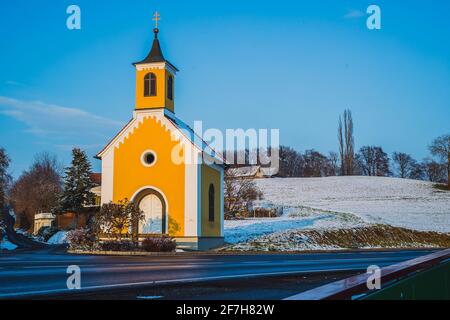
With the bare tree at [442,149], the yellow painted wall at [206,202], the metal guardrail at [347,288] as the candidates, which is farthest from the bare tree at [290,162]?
the metal guardrail at [347,288]

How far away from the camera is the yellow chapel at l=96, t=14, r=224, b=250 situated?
31.7 meters

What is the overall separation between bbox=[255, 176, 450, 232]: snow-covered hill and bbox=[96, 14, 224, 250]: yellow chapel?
18.4 metres

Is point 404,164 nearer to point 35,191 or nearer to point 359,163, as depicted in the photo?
point 359,163

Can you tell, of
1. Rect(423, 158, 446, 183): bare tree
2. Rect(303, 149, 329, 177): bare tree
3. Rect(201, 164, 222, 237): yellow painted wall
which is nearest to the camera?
Rect(201, 164, 222, 237): yellow painted wall

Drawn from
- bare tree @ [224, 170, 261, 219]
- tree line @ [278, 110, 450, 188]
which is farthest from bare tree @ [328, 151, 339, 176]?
bare tree @ [224, 170, 261, 219]

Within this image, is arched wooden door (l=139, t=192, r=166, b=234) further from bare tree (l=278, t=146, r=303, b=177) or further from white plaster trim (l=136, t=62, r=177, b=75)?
bare tree (l=278, t=146, r=303, b=177)

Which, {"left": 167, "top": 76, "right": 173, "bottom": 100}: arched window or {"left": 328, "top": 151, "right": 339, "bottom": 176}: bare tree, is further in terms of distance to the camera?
{"left": 328, "top": 151, "right": 339, "bottom": 176}: bare tree

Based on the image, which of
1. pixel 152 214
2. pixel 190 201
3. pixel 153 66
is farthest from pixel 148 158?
pixel 153 66

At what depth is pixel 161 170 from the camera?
32375mm

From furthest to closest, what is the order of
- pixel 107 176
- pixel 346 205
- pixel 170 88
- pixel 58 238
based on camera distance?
pixel 346 205 → pixel 58 238 → pixel 170 88 → pixel 107 176

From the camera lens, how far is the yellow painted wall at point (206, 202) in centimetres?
3259

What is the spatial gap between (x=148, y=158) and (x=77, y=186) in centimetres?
2455

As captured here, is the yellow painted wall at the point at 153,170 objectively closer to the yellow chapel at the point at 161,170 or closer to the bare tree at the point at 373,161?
the yellow chapel at the point at 161,170

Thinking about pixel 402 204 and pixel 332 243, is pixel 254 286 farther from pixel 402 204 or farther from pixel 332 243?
pixel 402 204
